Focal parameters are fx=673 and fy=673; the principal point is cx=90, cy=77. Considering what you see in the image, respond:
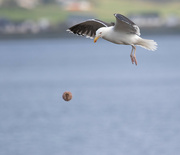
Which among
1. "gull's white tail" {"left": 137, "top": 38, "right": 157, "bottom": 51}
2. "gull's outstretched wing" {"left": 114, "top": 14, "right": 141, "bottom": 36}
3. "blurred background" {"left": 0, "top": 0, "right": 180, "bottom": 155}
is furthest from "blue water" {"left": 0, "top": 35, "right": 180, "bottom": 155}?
"gull's outstretched wing" {"left": 114, "top": 14, "right": 141, "bottom": 36}

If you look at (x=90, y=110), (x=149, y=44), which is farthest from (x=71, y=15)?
(x=149, y=44)

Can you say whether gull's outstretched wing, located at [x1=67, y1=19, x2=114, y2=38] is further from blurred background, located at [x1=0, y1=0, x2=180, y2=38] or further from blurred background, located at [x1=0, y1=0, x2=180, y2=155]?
blurred background, located at [x1=0, y1=0, x2=180, y2=38]

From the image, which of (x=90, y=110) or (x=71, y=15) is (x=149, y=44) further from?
(x=71, y=15)

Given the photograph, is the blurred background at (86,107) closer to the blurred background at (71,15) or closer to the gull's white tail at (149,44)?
the blurred background at (71,15)

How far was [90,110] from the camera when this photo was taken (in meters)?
41.0

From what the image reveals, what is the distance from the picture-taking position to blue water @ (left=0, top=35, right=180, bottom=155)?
27.8 m

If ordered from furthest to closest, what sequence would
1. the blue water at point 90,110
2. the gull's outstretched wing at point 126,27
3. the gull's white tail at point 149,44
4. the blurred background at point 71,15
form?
the blurred background at point 71,15, the blue water at point 90,110, the gull's white tail at point 149,44, the gull's outstretched wing at point 126,27

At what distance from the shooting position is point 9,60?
295 ft

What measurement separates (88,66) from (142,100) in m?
34.3

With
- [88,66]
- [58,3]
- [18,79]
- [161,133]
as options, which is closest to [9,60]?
[88,66]

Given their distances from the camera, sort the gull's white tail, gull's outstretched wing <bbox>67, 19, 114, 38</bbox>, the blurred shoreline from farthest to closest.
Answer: the blurred shoreline
gull's outstretched wing <bbox>67, 19, 114, 38</bbox>
the gull's white tail

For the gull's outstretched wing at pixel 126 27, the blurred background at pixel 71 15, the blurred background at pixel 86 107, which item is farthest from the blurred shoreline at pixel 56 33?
the gull's outstretched wing at pixel 126 27

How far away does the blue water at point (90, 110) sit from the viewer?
91.1ft

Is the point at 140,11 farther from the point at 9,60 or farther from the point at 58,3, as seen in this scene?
the point at 9,60
